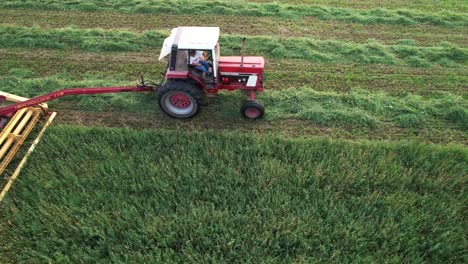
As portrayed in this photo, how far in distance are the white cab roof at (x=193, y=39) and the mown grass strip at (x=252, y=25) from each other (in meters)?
4.40

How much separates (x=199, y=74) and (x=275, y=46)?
13.7 ft

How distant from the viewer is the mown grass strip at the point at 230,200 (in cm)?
603

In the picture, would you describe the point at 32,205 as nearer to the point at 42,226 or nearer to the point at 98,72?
the point at 42,226

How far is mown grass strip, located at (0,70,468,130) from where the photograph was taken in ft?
29.1

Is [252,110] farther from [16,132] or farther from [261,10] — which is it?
[261,10]

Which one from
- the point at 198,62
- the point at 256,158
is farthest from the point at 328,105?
the point at 198,62

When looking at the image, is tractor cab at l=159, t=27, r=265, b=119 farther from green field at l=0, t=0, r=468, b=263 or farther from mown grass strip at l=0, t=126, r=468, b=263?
mown grass strip at l=0, t=126, r=468, b=263

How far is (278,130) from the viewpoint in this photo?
→ 865 centimetres

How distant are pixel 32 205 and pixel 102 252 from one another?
1.77m

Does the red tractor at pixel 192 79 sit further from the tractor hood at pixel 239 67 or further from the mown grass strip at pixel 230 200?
the mown grass strip at pixel 230 200

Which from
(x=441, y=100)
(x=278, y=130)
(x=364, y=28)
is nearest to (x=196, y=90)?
(x=278, y=130)

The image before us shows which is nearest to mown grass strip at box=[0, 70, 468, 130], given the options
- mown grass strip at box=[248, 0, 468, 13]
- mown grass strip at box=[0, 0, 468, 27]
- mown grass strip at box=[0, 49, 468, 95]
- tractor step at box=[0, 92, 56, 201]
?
mown grass strip at box=[0, 49, 468, 95]

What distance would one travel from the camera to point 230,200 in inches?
265

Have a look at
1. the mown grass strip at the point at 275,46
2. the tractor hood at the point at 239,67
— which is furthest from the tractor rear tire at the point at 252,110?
the mown grass strip at the point at 275,46
